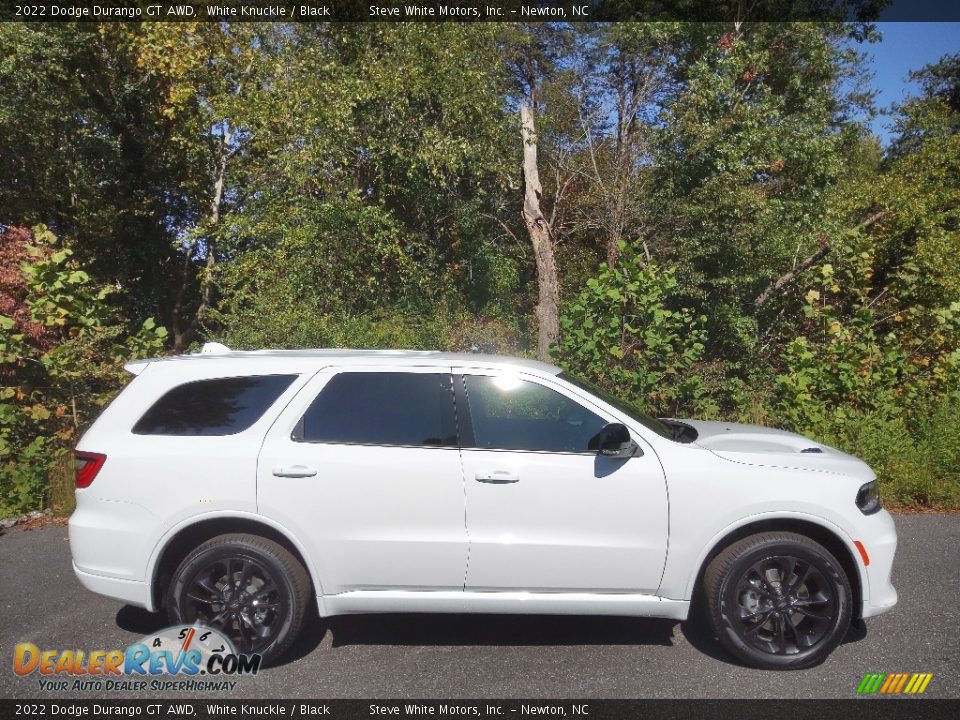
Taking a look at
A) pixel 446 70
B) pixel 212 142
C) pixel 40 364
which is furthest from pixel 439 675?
pixel 212 142

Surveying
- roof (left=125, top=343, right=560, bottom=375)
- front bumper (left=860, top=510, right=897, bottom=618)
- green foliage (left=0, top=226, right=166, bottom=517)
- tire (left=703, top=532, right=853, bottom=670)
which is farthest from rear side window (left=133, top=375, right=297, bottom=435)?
green foliage (left=0, top=226, right=166, bottom=517)

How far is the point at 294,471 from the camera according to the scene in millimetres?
4293

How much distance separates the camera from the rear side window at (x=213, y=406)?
14.8ft

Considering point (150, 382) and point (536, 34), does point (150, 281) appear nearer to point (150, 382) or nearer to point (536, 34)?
point (536, 34)

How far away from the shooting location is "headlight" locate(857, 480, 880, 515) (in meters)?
4.33

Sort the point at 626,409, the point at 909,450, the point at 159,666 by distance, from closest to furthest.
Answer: the point at 159,666 < the point at 626,409 < the point at 909,450

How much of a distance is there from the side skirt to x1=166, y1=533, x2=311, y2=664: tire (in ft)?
0.94

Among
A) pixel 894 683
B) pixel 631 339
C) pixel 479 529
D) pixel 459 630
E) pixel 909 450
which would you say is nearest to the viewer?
pixel 894 683

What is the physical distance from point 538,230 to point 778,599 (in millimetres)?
10420

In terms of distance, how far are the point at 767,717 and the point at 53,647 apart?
13.1ft

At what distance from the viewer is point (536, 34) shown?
1728 centimetres

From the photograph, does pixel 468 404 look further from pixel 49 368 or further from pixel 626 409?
pixel 49 368

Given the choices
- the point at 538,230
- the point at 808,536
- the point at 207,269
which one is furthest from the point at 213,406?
the point at 207,269

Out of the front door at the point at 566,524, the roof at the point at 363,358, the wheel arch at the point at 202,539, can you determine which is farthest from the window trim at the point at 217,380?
the front door at the point at 566,524
